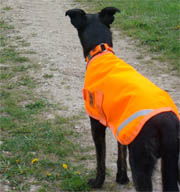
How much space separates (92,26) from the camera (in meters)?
4.37

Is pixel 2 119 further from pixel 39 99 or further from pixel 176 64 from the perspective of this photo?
pixel 176 64

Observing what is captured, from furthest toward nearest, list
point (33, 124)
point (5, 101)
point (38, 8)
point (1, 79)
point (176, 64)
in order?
point (38, 8) → point (176, 64) → point (1, 79) → point (5, 101) → point (33, 124)

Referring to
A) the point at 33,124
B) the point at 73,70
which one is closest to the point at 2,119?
the point at 33,124

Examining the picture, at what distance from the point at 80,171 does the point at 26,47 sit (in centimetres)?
499

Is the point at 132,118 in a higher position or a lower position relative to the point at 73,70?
higher

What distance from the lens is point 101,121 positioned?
3.67 metres

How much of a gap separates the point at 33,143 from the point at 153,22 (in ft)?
20.4

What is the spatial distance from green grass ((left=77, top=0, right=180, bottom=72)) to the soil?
0.27m

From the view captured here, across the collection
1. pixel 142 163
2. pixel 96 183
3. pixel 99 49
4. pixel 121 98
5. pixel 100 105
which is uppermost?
pixel 99 49

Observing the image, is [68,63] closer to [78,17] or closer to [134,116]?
[78,17]

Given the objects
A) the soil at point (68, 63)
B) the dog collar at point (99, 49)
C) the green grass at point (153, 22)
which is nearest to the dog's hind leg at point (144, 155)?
the soil at point (68, 63)

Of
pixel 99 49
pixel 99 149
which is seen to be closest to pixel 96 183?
pixel 99 149

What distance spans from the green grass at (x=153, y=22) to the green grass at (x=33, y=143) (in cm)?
268

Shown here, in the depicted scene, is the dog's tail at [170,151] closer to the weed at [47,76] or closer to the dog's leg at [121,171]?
the dog's leg at [121,171]
